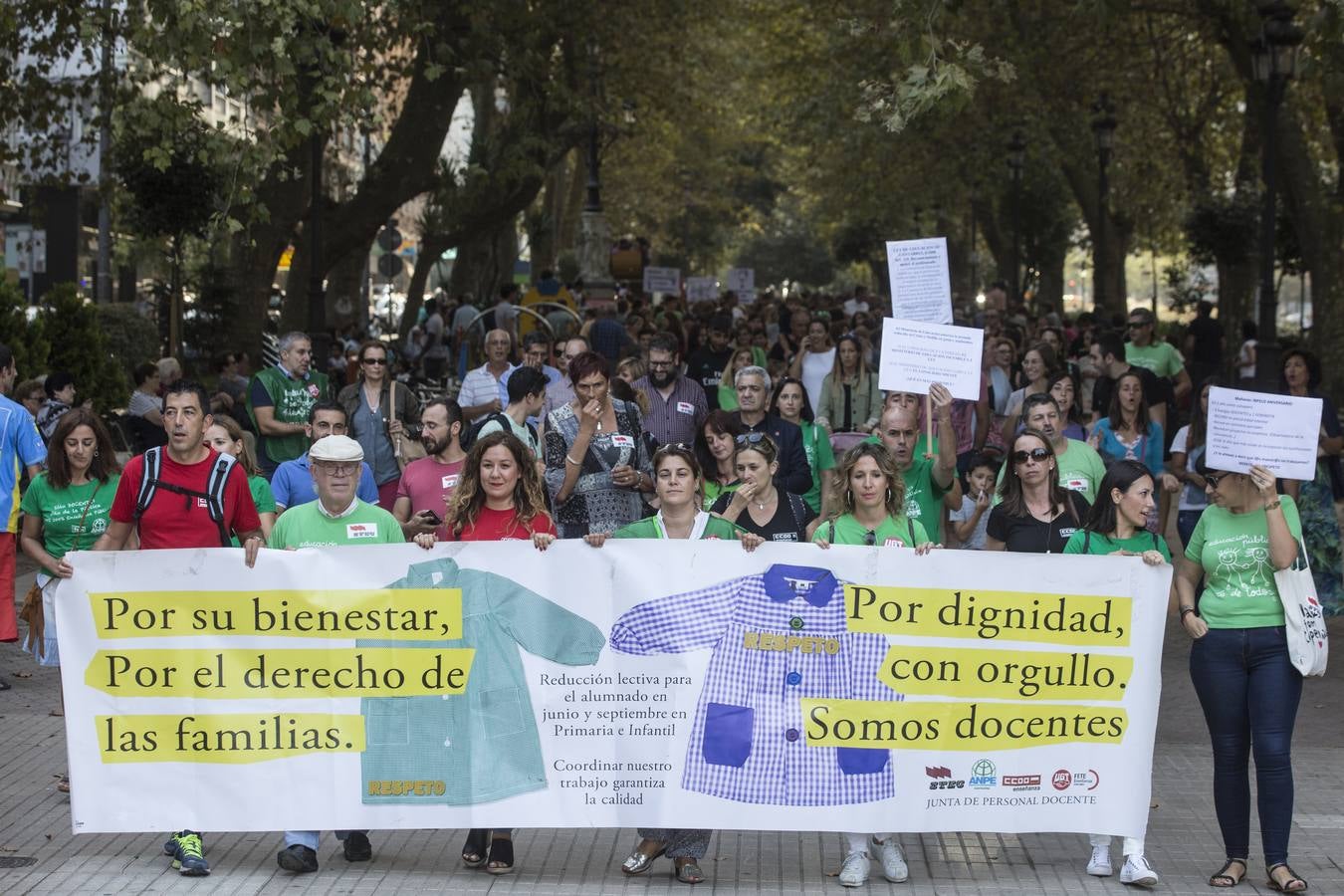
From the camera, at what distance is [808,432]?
1095cm

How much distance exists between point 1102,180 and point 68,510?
24217 mm

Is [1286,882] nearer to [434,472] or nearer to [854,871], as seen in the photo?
[854,871]

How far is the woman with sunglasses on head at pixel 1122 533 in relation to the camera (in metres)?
6.85

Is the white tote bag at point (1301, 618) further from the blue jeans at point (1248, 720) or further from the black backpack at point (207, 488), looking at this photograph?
the black backpack at point (207, 488)

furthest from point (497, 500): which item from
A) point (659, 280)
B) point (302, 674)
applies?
point (659, 280)

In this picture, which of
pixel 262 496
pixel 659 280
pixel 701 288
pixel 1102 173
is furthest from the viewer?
pixel 701 288

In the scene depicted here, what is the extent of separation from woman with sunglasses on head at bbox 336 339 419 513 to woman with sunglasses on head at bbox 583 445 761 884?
4.03 meters

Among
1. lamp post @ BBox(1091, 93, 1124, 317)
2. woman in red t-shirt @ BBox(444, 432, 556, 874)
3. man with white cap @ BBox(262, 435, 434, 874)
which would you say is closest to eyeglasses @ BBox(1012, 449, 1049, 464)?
woman in red t-shirt @ BBox(444, 432, 556, 874)

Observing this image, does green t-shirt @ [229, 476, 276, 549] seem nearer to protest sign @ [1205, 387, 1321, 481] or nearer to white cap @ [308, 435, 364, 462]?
white cap @ [308, 435, 364, 462]

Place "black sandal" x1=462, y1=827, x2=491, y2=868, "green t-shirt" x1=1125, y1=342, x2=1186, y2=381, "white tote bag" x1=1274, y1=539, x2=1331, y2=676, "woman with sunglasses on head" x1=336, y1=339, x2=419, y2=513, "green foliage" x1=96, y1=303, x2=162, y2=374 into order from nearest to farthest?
"white tote bag" x1=1274, y1=539, x2=1331, y2=676
"black sandal" x1=462, y1=827, x2=491, y2=868
"woman with sunglasses on head" x1=336, y1=339, x2=419, y2=513
"green t-shirt" x1=1125, y1=342, x2=1186, y2=381
"green foliage" x1=96, y1=303, x2=162, y2=374

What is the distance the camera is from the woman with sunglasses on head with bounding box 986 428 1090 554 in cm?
759

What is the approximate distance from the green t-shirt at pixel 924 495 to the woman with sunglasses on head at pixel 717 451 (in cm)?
84

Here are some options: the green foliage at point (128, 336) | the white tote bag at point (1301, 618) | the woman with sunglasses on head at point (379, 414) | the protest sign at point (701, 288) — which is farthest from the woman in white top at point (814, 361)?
the protest sign at point (701, 288)

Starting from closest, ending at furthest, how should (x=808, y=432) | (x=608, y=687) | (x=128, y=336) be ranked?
(x=608, y=687) → (x=808, y=432) → (x=128, y=336)
